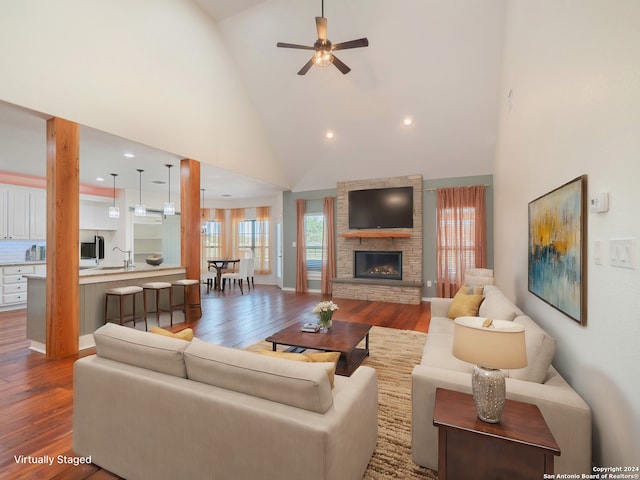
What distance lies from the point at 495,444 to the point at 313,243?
6688 millimetres

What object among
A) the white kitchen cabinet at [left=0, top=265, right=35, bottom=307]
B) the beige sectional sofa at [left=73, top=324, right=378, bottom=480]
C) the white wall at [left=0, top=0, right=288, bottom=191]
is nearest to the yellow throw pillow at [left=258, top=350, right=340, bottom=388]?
the beige sectional sofa at [left=73, top=324, right=378, bottom=480]

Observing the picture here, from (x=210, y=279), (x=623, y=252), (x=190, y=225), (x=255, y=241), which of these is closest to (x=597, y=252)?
(x=623, y=252)

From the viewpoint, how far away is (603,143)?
1460 mm

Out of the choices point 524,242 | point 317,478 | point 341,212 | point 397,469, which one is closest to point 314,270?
point 341,212

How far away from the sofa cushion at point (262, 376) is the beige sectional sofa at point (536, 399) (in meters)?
0.70

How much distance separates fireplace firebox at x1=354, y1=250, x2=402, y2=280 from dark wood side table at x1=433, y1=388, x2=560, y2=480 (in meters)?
5.34

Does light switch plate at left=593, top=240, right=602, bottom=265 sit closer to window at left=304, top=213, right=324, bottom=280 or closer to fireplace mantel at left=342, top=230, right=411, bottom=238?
fireplace mantel at left=342, top=230, right=411, bottom=238

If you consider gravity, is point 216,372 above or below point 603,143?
below

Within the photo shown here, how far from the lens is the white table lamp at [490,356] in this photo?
1299 millimetres

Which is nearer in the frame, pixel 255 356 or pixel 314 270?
pixel 255 356

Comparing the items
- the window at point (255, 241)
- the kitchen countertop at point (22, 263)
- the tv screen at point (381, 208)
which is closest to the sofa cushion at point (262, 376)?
the tv screen at point (381, 208)

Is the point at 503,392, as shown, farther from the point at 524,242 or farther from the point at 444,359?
the point at 524,242

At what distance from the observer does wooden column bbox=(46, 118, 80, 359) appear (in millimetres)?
3201

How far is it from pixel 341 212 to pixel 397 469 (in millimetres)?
5862
